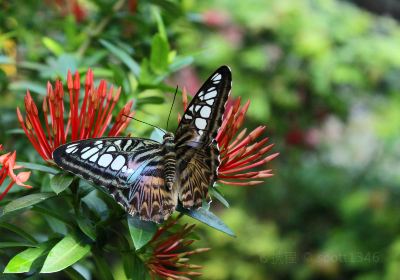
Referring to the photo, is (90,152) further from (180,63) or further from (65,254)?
(180,63)

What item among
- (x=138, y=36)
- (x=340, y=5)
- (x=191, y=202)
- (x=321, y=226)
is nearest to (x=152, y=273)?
(x=191, y=202)

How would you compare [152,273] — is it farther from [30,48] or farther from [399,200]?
[399,200]

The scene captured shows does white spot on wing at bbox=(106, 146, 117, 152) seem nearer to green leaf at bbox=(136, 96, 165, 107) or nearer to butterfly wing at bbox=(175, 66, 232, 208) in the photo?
butterfly wing at bbox=(175, 66, 232, 208)

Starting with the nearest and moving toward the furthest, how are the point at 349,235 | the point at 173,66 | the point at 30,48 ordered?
the point at 173,66
the point at 30,48
the point at 349,235

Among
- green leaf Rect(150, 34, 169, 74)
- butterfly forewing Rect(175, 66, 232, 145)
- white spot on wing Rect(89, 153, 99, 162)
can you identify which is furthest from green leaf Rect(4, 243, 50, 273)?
green leaf Rect(150, 34, 169, 74)

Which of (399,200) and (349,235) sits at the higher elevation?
(399,200)

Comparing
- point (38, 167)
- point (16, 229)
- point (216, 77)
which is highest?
point (216, 77)

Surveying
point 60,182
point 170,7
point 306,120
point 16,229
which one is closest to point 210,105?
point 60,182
